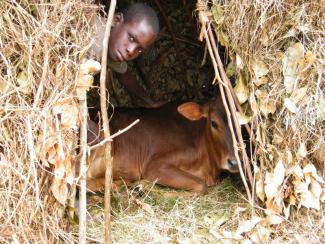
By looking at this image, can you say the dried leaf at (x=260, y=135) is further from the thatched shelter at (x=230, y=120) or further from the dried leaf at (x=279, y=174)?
the dried leaf at (x=279, y=174)

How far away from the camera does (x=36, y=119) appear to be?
13.3ft

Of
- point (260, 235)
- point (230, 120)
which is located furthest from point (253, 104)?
point (260, 235)

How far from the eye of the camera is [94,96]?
288 inches

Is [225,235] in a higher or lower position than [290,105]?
lower

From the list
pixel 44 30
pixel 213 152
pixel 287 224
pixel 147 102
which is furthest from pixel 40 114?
pixel 147 102

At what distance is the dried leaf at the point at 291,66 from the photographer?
14.8 ft

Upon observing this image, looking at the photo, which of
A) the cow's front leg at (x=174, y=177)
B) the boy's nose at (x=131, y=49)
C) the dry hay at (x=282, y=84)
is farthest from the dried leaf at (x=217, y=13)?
the cow's front leg at (x=174, y=177)

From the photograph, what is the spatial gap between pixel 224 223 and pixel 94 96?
10.2ft

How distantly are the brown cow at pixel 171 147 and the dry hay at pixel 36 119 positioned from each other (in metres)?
1.82

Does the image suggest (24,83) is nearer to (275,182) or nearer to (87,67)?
(87,67)

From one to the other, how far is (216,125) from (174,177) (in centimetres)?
73

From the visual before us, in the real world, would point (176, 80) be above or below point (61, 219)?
above

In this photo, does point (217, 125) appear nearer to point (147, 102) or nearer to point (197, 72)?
point (147, 102)

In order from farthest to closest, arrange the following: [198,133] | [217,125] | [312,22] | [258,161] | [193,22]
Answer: [193,22], [198,133], [217,125], [258,161], [312,22]
